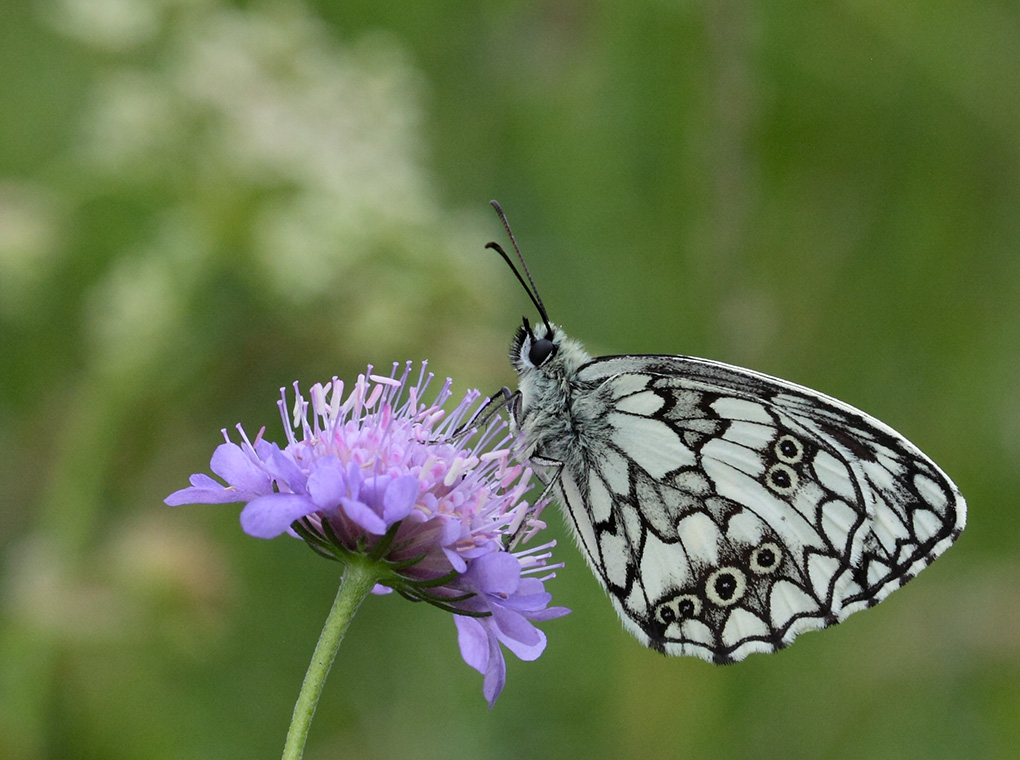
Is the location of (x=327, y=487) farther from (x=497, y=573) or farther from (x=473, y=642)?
(x=473, y=642)

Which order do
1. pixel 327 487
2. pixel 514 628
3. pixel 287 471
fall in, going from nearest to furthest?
pixel 327 487 → pixel 287 471 → pixel 514 628

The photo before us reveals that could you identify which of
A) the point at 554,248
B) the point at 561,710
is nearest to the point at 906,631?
the point at 561,710

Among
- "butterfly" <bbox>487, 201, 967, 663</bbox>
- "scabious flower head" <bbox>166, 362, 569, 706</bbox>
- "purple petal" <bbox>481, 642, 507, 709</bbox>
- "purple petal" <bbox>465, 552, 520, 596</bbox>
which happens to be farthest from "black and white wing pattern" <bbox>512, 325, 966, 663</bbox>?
"purple petal" <bbox>465, 552, 520, 596</bbox>

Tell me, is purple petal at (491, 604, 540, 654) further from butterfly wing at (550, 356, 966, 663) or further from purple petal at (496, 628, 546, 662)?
butterfly wing at (550, 356, 966, 663)

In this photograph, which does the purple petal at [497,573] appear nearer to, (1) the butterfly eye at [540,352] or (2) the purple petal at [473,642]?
(2) the purple petal at [473,642]

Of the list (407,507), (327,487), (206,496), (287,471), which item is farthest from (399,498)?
(206,496)

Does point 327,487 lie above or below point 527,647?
above
